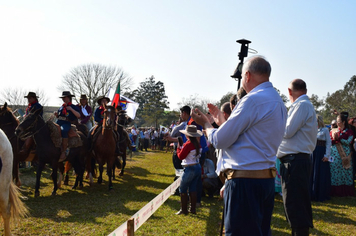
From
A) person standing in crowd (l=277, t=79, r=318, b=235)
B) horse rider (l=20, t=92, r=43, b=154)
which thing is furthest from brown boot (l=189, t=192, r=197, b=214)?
horse rider (l=20, t=92, r=43, b=154)

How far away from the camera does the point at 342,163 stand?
32.2 ft

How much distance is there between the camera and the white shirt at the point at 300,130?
4.00 meters

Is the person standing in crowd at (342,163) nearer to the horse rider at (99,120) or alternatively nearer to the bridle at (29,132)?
the horse rider at (99,120)

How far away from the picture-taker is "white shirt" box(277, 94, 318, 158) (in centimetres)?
400

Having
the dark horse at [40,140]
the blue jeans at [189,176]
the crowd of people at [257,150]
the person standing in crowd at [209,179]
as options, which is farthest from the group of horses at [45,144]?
the blue jeans at [189,176]

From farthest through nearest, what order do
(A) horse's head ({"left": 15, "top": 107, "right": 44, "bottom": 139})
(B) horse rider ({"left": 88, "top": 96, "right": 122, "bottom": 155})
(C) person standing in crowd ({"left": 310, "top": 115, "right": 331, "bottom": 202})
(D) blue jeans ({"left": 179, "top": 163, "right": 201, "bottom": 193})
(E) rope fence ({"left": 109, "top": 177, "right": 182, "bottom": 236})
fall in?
(B) horse rider ({"left": 88, "top": 96, "right": 122, "bottom": 155}) < (C) person standing in crowd ({"left": 310, "top": 115, "right": 331, "bottom": 202}) < (A) horse's head ({"left": 15, "top": 107, "right": 44, "bottom": 139}) < (D) blue jeans ({"left": 179, "top": 163, "right": 201, "bottom": 193}) < (E) rope fence ({"left": 109, "top": 177, "right": 182, "bottom": 236})

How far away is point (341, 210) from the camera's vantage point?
7.71 m

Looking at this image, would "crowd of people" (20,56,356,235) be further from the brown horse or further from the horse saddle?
the horse saddle

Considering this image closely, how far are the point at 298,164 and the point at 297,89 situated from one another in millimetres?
1077

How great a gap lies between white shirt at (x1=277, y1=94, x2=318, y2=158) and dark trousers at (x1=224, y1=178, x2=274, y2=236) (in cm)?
153

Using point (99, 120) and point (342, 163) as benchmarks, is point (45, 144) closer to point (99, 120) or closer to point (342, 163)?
point (99, 120)

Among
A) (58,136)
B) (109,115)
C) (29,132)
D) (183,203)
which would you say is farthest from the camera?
(109,115)

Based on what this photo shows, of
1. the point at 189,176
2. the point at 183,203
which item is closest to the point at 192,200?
the point at 183,203

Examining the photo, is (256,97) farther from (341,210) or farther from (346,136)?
(346,136)
